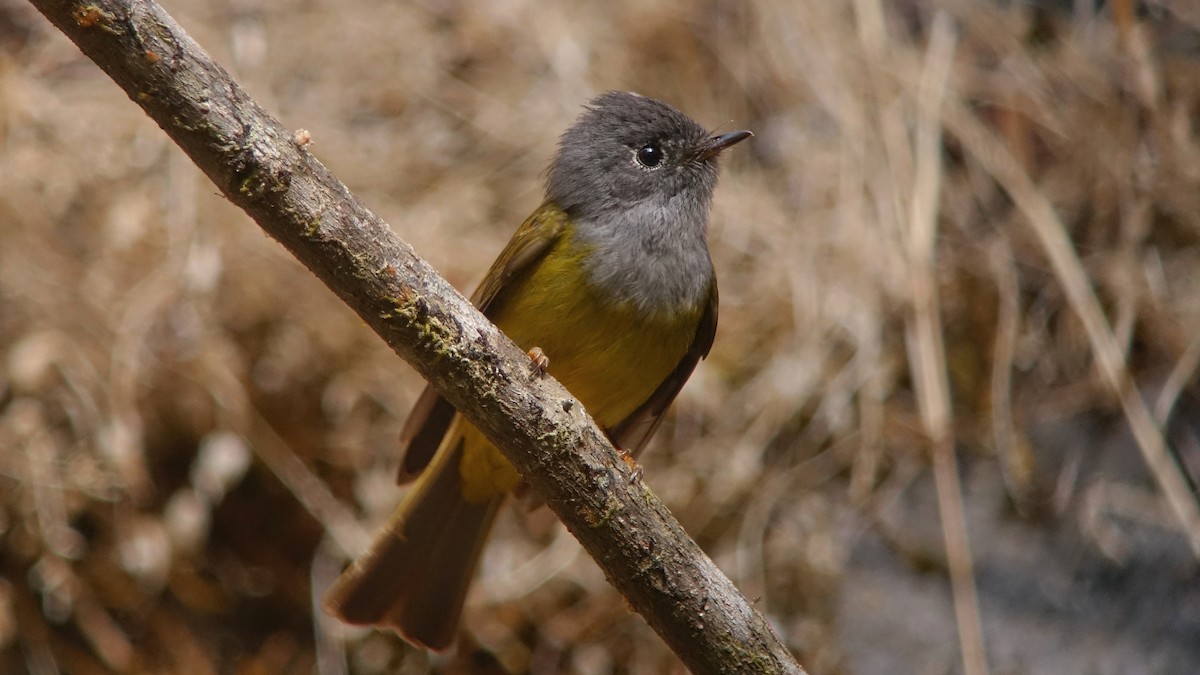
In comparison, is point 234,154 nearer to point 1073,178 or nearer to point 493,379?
point 493,379

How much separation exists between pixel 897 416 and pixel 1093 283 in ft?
3.06

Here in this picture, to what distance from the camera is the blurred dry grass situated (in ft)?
12.8

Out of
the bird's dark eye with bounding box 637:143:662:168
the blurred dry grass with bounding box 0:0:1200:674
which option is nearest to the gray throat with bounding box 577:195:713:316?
the bird's dark eye with bounding box 637:143:662:168

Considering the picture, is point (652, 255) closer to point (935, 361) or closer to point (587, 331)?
point (587, 331)

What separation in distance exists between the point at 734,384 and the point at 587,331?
5.52 feet

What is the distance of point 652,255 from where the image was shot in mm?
3008

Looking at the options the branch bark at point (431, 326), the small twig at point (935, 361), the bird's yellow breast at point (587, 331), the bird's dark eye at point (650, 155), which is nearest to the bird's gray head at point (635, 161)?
the bird's dark eye at point (650, 155)

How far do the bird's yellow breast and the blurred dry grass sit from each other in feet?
3.95

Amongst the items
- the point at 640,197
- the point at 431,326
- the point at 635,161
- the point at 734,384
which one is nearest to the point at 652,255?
the point at 640,197

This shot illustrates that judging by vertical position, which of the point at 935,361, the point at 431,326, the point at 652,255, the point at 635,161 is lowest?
the point at 431,326

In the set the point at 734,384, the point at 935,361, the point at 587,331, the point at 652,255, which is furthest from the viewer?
the point at 734,384

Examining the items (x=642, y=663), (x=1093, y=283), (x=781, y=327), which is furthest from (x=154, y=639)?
(x=1093, y=283)

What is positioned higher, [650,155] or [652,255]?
[650,155]

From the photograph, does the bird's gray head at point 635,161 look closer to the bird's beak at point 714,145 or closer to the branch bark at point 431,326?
the bird's beak at point 714,145
